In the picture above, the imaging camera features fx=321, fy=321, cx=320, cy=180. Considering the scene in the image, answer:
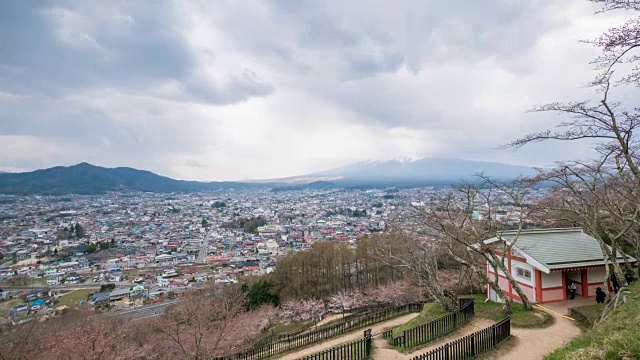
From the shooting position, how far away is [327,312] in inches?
1019

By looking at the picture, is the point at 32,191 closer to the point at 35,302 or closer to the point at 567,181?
the point at 35,302

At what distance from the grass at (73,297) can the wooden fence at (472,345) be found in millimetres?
37662

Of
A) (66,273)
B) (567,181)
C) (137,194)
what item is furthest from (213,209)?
(567,181)

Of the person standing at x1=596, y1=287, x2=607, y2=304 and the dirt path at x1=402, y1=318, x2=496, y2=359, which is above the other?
the person standing at x1=596, y1=287, x2=607, y2=304

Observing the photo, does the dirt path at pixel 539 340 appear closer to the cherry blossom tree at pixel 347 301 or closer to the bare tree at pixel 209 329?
the bare tree at pixel 209 329

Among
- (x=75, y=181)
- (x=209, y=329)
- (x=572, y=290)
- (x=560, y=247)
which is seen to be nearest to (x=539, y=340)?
(x=572, y=290)

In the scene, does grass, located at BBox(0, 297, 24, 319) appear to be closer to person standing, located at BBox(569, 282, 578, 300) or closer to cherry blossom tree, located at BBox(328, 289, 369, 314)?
cherry blossom tree, located at BBox(328, 289, 369, 314)

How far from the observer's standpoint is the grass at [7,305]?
97.0 feet

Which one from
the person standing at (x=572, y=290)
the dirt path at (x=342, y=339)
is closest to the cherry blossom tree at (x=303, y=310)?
the dirt path at (x=342, y=339)

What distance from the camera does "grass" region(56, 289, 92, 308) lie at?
108ft

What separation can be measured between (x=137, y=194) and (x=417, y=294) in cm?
15846

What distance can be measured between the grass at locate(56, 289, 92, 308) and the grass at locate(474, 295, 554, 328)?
37.3 meters

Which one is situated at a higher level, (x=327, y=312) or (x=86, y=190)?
(x=86, y=190)

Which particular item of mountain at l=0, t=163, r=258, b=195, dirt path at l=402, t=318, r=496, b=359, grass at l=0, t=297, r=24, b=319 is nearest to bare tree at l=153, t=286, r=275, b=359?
dirt path at l=402, t=318, r=496, b=359
